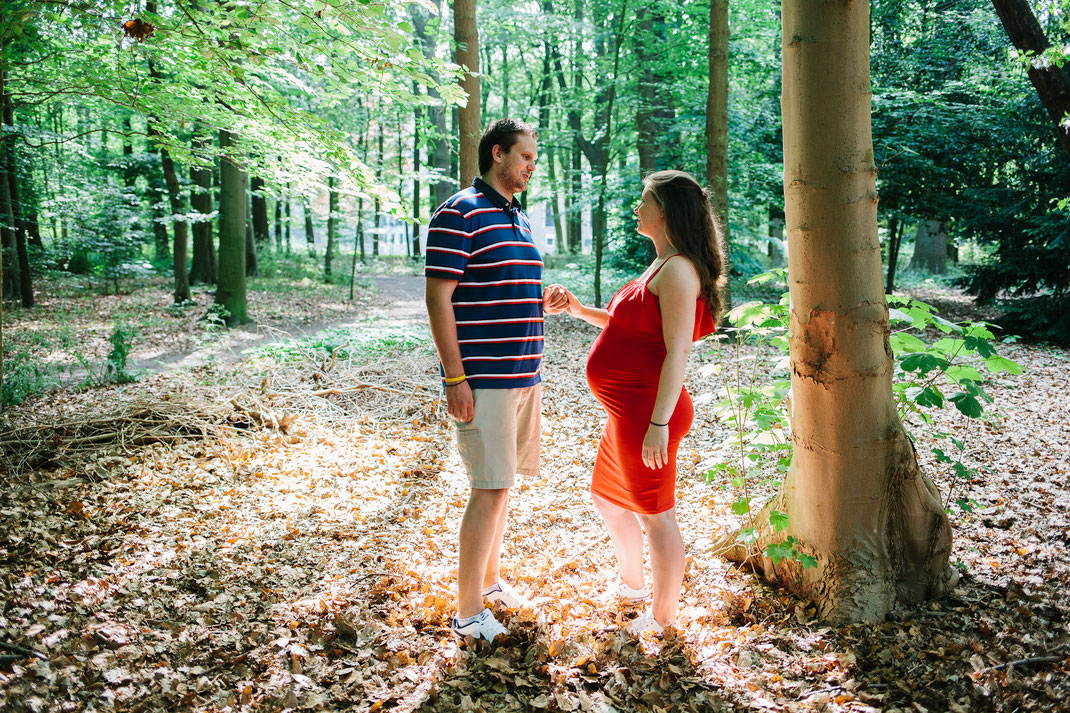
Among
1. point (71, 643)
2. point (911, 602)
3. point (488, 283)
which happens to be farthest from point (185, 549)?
point (911, 602)

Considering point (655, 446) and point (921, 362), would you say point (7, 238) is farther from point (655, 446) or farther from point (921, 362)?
point (921, 362)

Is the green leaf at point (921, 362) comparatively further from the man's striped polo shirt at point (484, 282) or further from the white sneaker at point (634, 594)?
the man's striped polo shirt at point (484, 282)

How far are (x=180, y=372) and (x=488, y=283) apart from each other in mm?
6175

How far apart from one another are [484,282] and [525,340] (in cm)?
29

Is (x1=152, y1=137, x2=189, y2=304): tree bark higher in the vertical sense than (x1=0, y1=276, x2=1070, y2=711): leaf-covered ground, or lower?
higher

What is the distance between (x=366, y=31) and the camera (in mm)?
3697

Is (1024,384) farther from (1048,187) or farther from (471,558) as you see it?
(471,558)

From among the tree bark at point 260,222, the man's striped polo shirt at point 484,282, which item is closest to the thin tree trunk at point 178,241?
the tree bark at point 260,222

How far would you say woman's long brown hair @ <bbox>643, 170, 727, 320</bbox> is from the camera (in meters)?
2.36

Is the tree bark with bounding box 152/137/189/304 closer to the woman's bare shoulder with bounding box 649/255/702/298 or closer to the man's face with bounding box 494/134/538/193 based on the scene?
the man's face with bounding box 494/134/538/193

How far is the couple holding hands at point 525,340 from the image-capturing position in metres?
2.32

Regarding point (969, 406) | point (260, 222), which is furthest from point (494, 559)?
point (260, 222)

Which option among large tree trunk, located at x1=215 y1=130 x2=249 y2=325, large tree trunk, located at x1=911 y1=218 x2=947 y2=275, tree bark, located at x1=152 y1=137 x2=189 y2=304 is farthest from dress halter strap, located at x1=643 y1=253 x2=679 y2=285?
large tree trunk, located at x1=911 y1=218 x2=947 y2=275

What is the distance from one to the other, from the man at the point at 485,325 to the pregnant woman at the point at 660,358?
37 cm
